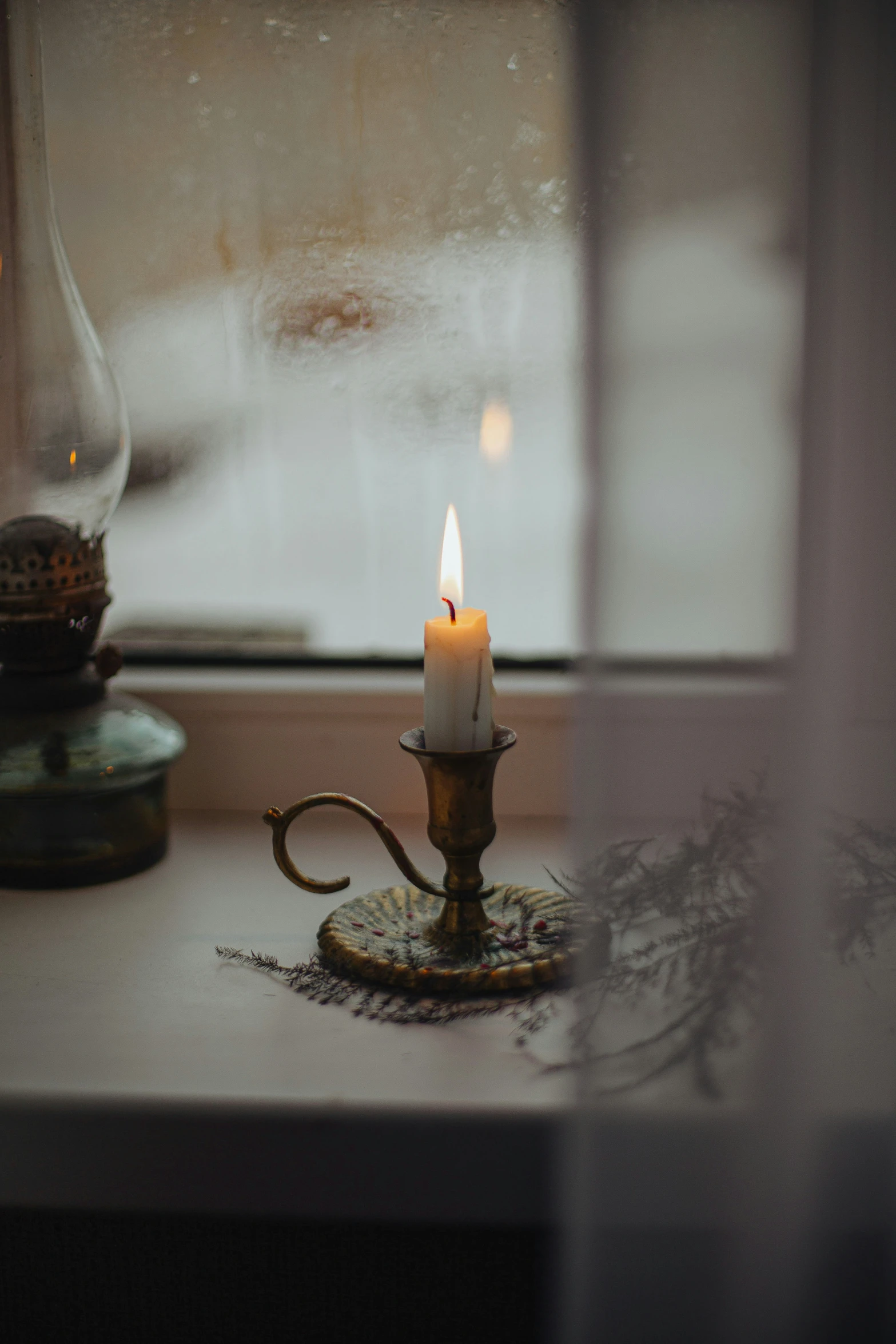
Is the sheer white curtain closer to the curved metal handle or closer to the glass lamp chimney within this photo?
the curved metal handle

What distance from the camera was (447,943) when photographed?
0.67 m

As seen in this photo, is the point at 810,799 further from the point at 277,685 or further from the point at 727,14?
the point at 277,685

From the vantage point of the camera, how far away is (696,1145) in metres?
0.49

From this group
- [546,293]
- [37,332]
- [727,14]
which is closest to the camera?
[727,14]

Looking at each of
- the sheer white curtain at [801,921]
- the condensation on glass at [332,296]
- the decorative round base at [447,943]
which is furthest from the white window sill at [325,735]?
the sheer white curtain at [801,921]

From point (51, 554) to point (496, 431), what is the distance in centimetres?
36

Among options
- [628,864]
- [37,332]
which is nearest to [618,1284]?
[628,864]

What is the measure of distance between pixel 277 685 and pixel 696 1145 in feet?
1.78

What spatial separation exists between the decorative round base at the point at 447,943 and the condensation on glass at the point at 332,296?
0.26 metres

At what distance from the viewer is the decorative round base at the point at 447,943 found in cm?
64

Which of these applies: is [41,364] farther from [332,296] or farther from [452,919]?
[452,919]

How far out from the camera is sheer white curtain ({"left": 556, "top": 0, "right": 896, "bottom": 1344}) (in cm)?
42

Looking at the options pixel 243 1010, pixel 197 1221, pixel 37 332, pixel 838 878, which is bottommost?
pixel 197 1221

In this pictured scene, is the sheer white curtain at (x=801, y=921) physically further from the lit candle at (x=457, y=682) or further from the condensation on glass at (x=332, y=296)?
the condensation on glass at (x=332, y=296)
